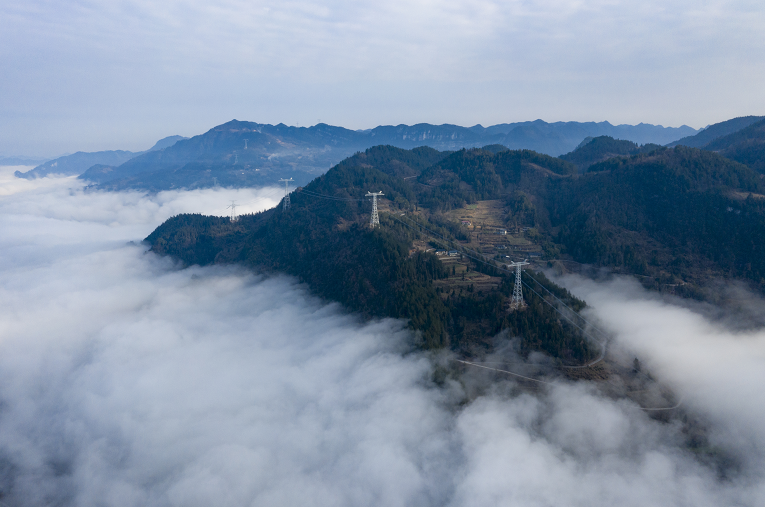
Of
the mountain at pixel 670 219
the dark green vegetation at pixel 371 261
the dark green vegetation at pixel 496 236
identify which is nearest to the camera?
the dark green vegetation at pixel 371 261

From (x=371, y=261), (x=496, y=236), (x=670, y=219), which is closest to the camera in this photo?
(x=371, y=261)

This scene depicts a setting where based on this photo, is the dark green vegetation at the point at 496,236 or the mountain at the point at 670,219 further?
the mountain at the point at 670,219

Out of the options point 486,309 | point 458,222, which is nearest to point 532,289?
point 486,309

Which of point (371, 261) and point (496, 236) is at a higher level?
point (496, 236)

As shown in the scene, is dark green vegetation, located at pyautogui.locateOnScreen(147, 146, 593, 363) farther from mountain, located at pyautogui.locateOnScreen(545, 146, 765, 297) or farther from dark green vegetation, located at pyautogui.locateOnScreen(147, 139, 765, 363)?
mountain, located at pyautogui.locateOnScreen(545, 146, 765, 297)

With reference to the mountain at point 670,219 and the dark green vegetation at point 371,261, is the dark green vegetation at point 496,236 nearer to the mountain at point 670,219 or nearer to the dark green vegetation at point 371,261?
the dark green vegetation at point 371,261

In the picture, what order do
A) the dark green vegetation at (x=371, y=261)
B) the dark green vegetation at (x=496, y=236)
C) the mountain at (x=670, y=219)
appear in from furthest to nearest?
the mountain at (x=670, y=219), the dark green vegetation at (x=496, y=236), the dark green vegetation at (x=371, y=261)

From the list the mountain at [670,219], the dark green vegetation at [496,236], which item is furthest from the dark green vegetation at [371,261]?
the mountain at [670,219]

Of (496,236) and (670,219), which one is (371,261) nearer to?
(496,236)

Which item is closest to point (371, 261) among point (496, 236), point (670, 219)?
point (496, 236)
